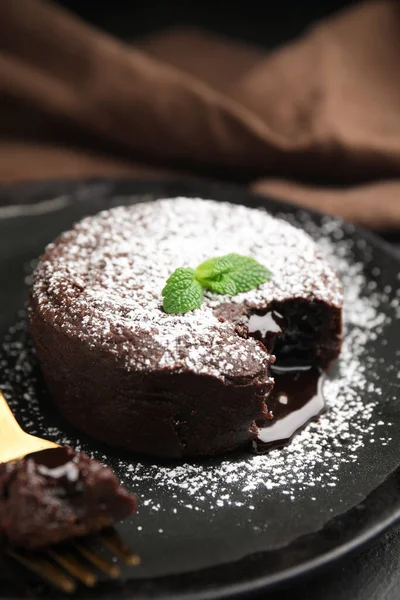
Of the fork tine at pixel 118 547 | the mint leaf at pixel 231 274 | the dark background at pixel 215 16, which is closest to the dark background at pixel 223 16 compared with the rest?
the dark background at pixel 215 16

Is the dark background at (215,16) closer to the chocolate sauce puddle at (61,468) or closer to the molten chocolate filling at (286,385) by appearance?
the molten chocolate filling at (286,385)

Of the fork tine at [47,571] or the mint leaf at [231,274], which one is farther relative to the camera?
the mint leaf at [231,274]

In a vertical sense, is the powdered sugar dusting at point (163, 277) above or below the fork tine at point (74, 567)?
above

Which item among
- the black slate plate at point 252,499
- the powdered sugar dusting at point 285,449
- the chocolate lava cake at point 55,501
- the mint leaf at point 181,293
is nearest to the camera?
the chocolate lava cake at point 55,501

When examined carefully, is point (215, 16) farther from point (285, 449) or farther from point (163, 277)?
point (285, 449)

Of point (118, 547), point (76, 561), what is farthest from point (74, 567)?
point (118, 547)

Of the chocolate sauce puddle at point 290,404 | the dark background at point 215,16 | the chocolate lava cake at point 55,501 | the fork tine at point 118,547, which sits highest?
the dark background at point 215,16

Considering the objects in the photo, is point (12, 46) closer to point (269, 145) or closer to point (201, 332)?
point (269, 145)
